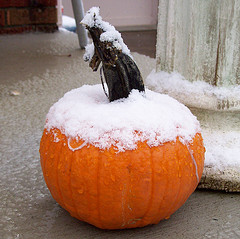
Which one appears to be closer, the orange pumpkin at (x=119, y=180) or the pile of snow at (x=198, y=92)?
the orange pumpkin at (x=119, y=180)

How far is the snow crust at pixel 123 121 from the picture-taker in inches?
35.9

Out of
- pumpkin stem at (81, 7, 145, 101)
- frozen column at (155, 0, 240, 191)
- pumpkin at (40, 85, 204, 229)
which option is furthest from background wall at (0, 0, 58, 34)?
pumpkin at (40, 85, 204, 229)

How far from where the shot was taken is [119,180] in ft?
2.93

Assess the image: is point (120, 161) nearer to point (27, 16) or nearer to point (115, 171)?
point (115, 171)

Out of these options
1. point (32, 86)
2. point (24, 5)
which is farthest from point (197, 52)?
point (24, 5)

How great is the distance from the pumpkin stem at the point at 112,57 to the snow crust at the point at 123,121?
0.03 meters

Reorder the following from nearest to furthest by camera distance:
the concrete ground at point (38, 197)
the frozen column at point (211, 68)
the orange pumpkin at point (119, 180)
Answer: the orange pumpkin at point (119, 180)
the concrete ground at point (38, 197)
the frozen column at point (211, 68)

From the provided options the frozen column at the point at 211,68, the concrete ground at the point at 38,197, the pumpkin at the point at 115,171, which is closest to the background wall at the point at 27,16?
the concrete ground at the point at 38,197

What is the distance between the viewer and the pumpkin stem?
964 millimetres

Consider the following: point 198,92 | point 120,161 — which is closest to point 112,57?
point 120,161

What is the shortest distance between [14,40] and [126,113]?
3157mm

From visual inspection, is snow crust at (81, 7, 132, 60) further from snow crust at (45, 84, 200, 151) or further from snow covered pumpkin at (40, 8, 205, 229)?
snow crust at (45, 84, 200, 151)

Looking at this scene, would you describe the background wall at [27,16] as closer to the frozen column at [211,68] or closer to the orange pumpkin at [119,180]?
the frozen column at [211,68]

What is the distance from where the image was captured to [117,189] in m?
0.90
